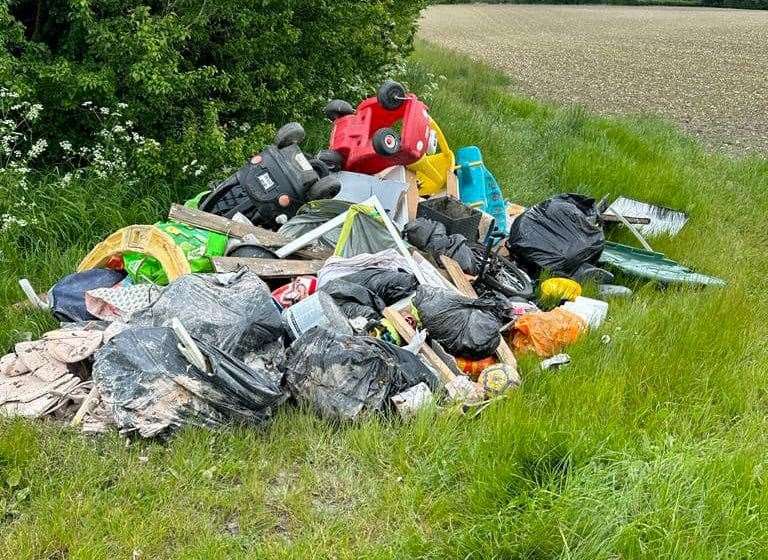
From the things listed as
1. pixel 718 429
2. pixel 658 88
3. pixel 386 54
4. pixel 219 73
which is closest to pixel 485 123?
pixel 386 54

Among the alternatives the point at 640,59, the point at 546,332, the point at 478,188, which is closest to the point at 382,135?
the point at 478,188

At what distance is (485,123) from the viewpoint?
7.99 metres

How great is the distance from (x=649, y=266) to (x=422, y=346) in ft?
7.57

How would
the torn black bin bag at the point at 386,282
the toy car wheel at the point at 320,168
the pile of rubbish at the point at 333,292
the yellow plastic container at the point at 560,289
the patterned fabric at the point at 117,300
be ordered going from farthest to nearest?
the toy car wheel at the point at 320,168 < the yellow plastic container at the point at 560,289 < the torn black bin bag at the point at 386,282 < the patterned fabric at the point at 117,300 < the pile of rubbish at the point at 333,292

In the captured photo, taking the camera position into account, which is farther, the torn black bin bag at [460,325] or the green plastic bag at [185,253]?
the green plastic bag at [185,253]

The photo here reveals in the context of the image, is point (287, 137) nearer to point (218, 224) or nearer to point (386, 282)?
point (218, 224)

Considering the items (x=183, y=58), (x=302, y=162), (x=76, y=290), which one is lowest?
(x=76, y=290)

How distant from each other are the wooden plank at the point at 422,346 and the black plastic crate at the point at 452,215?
1433mm

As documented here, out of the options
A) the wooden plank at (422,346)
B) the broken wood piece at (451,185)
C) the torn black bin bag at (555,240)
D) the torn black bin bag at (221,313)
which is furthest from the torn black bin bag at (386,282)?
the broken wood piece at (451,185)

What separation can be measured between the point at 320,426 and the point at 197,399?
52cm

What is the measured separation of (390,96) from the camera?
518cm

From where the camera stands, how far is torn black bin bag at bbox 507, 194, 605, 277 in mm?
4789

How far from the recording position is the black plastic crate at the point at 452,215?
193 inches

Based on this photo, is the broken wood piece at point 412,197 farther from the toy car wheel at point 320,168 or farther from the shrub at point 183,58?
the shrub at point 183,58
